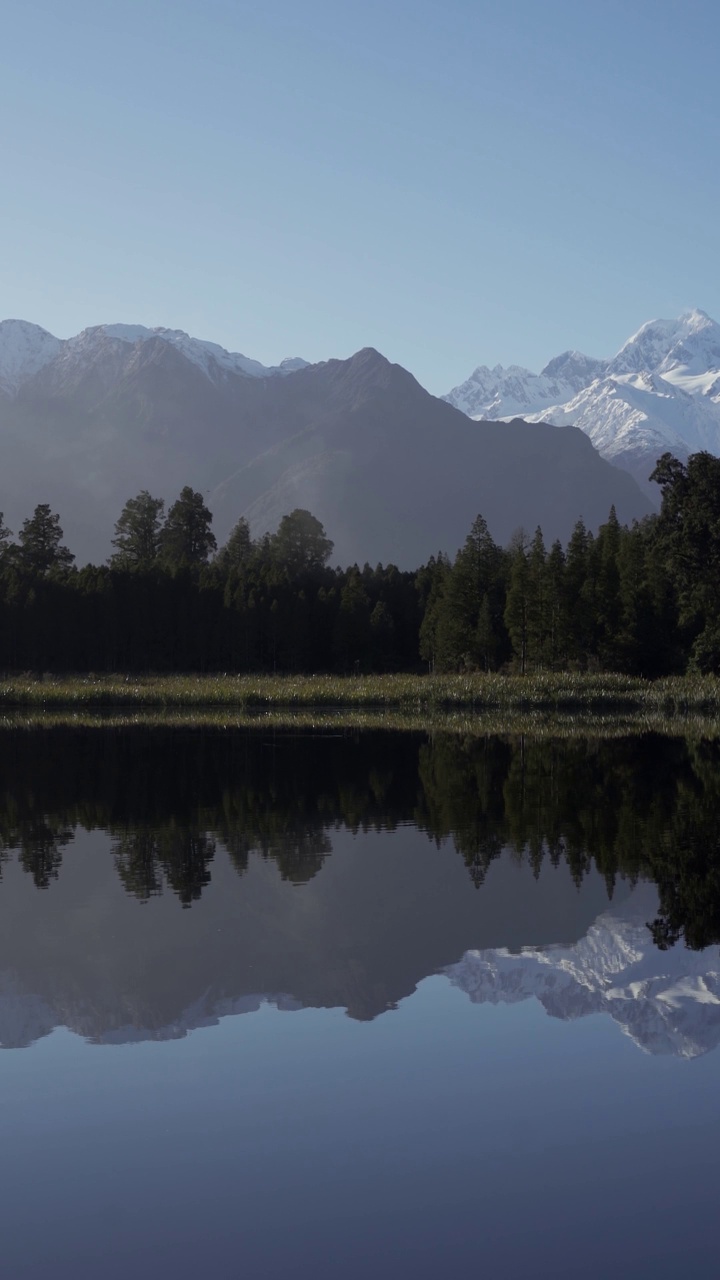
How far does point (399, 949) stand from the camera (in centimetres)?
1639

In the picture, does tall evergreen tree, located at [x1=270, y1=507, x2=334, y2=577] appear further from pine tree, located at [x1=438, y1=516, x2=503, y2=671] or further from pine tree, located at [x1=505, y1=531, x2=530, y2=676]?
pine tree, located at [x1=505, y1=531, x2=530, y2=676]

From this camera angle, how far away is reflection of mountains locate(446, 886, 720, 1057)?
42.4 feet

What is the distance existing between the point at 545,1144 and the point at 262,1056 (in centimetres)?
332

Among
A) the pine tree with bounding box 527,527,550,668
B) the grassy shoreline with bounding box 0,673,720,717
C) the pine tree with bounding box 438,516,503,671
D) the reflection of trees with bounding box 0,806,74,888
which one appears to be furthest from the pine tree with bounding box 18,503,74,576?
the reflection of trees with bounding box 0,806,74,888

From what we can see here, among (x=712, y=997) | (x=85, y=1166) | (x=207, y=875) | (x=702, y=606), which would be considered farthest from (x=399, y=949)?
(x=702, y=606)

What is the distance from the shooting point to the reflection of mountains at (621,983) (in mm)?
12930

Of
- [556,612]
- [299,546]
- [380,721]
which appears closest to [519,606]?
[556,612]

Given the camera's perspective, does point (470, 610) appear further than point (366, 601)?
No

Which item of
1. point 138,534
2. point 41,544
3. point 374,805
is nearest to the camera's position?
point 374,805

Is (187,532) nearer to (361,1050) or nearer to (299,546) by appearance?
(299,546)

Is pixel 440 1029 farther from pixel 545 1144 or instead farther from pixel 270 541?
pixel 270 541

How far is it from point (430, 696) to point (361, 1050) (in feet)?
202

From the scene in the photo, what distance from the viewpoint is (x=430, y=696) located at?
242ft

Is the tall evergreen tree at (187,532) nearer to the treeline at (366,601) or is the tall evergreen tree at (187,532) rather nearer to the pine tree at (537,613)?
the treeline at (366,601)
